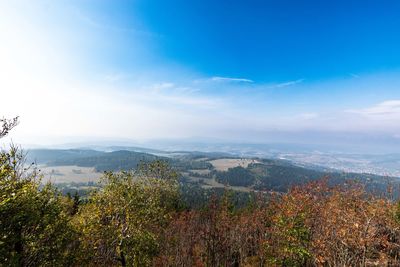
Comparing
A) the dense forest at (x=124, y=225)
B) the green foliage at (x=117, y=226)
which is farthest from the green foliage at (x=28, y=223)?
the green foliage at (x=117, y=226)

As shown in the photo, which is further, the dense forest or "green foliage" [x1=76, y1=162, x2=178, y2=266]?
"green foliage" [x1=76, y1=162, x2=178, y2=266]

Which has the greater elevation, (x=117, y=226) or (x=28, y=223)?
(x=28, y=223)

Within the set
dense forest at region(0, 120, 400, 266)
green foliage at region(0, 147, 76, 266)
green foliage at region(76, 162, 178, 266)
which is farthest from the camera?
green foliage at region(76, 162, 178, 266)

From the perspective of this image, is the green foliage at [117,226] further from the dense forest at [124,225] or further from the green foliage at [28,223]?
the green foliage at [28,223]

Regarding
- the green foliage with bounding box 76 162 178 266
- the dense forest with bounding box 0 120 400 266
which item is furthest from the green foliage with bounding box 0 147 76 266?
the green foliage with bounding box 76 162 178 266

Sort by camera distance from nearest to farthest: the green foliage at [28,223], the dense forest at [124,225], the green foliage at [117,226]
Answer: the green foliage at [28,223]
the dense forest at [124,225]
the green foliage at [117,226]

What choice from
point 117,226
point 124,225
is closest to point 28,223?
point 117,226

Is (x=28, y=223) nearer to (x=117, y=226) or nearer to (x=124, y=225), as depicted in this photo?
(x=117, y=226)

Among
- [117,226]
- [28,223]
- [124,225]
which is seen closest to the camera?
[28,223]

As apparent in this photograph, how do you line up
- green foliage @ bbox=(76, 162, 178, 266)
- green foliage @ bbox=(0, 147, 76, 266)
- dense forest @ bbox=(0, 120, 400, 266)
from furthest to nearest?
1. green foliage @ bbox=(76, 162, 178, 266)
2. dense forest @ bbox=(0, 120, 400, 266)
3. green foliage @ bbox=(0, 147, 76, 266)

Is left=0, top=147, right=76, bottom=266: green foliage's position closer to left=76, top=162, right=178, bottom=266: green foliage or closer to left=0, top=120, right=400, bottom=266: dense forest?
left=0, top=120, right=400, bottom=266: dense forest

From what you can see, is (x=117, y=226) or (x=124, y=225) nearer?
(x=117, y=226)

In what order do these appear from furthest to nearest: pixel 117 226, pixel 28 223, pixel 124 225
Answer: pixel 124 225
pixel 117 226
pixel 28 223
